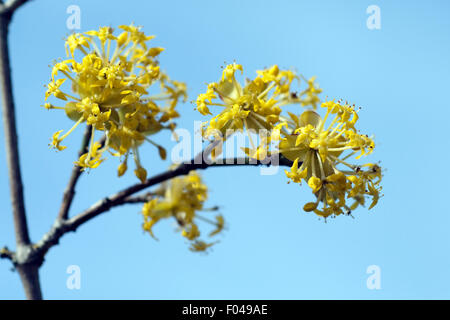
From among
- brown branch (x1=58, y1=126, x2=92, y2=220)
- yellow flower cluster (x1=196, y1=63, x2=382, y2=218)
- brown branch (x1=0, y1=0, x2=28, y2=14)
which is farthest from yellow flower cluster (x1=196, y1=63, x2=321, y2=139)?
brown branch (x1=0, y1=0, x2=28, y2=14)

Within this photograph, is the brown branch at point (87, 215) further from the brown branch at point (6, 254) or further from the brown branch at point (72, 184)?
the brown branch at point (6, 254)

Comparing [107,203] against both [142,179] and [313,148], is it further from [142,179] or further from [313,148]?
[313,148]

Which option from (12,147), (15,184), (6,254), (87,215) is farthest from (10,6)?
(6,254)

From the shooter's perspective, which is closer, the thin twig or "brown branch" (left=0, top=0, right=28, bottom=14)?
the thin twig

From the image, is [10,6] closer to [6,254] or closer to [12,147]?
[12,147]

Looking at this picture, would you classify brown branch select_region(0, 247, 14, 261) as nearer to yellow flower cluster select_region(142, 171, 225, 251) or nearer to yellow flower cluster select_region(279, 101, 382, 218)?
yellow flower cluster select_region(142, 171, 225, 251)

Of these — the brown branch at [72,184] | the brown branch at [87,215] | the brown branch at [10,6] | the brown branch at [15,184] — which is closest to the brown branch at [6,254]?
the brown branch at [15,184]
